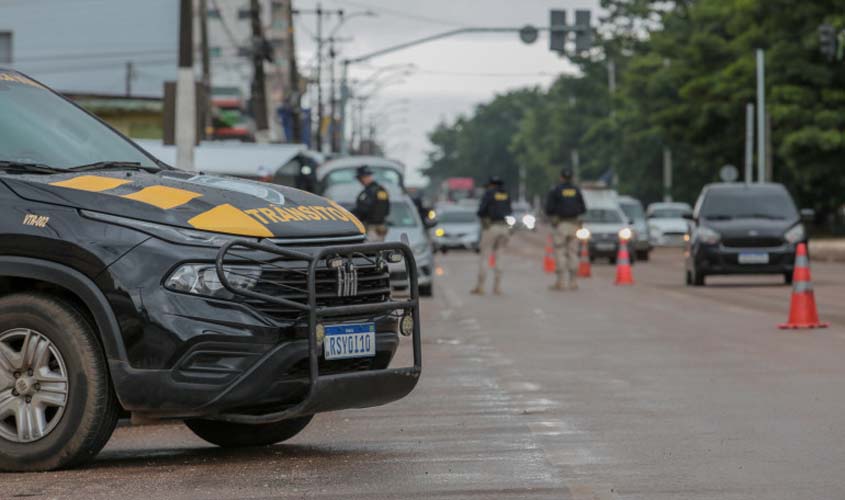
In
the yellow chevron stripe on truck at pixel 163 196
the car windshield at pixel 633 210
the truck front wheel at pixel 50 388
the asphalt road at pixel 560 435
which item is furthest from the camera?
the car windshield at pixel 633 210

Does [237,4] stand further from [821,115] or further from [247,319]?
[247,319]

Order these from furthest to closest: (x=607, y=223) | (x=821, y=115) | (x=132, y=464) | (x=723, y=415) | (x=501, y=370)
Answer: (x=821, y=115)
(x=607, y=223)
(x=501, y=370)
(x=723, y=415)
(x=132, y=464)

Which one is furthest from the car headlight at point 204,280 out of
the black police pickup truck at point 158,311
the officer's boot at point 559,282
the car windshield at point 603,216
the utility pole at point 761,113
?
the utility pole at point 761,113

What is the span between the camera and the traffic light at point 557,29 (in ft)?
151

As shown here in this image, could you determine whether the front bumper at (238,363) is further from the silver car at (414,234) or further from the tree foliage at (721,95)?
the tree foliage at (721,95)

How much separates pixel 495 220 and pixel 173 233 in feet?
70.6

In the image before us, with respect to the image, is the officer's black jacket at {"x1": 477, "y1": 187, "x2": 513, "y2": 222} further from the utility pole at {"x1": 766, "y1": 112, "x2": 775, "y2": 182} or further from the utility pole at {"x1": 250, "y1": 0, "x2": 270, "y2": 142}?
the utility pole at {"x1": 766, "y1": 112, "x2": 775, "y2": 182}

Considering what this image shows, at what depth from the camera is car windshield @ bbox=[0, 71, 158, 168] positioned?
902 centimetres

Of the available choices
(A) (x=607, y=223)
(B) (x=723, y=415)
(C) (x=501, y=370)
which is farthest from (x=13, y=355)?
(A) (x=607, y=223)

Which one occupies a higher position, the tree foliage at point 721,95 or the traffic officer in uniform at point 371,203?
the tree foliage at point 721,95

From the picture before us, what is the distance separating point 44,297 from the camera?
330 inches

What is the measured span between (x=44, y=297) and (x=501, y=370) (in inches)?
259

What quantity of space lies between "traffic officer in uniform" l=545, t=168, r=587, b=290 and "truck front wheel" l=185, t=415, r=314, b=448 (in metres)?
21.3

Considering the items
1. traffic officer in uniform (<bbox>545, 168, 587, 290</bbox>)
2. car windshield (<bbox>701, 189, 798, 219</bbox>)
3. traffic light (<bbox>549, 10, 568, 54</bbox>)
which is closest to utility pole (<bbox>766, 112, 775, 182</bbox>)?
traffic light (<bbox>549, 10, 568, 54</bbox>)
